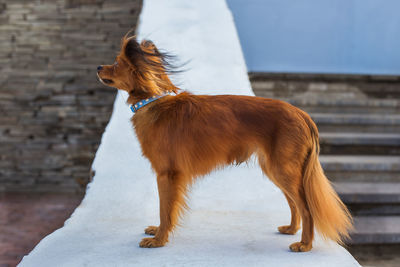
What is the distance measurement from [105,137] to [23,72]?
227cm

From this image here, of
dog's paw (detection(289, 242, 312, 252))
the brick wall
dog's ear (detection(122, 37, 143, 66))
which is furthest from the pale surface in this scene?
the brick wall

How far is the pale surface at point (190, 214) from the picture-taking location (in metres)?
1.69

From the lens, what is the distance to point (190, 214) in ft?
7.37

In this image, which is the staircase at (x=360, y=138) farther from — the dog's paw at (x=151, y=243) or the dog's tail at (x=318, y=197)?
the dog's paw at (x=151, y=243)

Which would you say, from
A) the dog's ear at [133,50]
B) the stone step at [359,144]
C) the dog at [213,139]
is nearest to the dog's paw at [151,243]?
the dog at [213,139]

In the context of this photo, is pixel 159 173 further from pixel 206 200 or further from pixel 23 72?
pixel 23 72

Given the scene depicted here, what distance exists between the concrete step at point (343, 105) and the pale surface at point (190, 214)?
28.2 inches

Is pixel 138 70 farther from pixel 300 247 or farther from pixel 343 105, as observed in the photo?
pixel 343 105

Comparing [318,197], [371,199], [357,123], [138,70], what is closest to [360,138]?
[357,123]

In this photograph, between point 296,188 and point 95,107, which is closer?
point 296,188

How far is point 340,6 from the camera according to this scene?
4898mm

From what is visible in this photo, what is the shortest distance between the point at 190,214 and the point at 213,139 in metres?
0.67

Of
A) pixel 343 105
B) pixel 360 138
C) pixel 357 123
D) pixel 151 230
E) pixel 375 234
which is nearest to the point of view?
pixel 151 230

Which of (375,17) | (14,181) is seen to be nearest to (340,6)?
(375,17)
